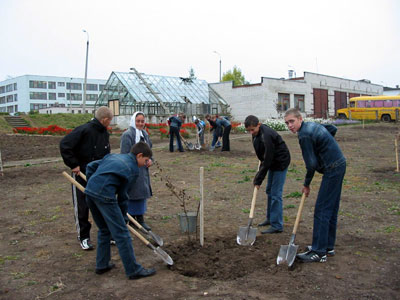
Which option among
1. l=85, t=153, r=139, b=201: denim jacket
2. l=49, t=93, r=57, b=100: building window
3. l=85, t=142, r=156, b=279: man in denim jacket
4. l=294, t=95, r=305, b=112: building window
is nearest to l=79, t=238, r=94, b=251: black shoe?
l=85, t=142, r=156, b=279: man in denim jacket

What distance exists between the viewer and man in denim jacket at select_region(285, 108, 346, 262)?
4.66 metres

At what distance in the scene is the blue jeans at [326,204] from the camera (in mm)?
4672

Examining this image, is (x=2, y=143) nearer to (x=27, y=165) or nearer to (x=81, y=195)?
(x=27, y=165)

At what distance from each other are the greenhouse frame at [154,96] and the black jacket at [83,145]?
26.6m

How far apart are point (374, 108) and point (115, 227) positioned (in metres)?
36.9

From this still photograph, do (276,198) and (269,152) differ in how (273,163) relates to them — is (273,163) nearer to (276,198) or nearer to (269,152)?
(269,152)

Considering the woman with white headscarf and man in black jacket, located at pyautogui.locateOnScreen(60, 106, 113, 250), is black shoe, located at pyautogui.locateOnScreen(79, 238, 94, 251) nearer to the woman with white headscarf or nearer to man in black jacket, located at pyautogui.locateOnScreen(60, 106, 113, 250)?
man in black jacket, located at pyautogui.locateOnScreen(60, 106, 113, 250)

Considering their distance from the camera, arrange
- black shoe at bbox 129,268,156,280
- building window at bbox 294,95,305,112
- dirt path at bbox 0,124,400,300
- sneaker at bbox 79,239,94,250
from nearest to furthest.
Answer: dirt path at bbox 0,124,400,300, black shoe at bbox 129,268,156,280, sneaker at bbox 79,239,94,250, building window at bbox 294,95,305,112

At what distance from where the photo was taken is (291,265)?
4.64 m

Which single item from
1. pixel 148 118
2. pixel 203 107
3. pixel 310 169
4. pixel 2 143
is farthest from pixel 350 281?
pixel 203 107

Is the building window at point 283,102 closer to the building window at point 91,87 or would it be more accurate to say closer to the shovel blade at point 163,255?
the shovel blade at point 163,255

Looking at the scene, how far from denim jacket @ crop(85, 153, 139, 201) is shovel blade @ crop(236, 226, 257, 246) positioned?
2044mm

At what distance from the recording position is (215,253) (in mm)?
5227

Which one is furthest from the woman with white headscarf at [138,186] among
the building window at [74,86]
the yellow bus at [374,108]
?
the building window at [74,86]
